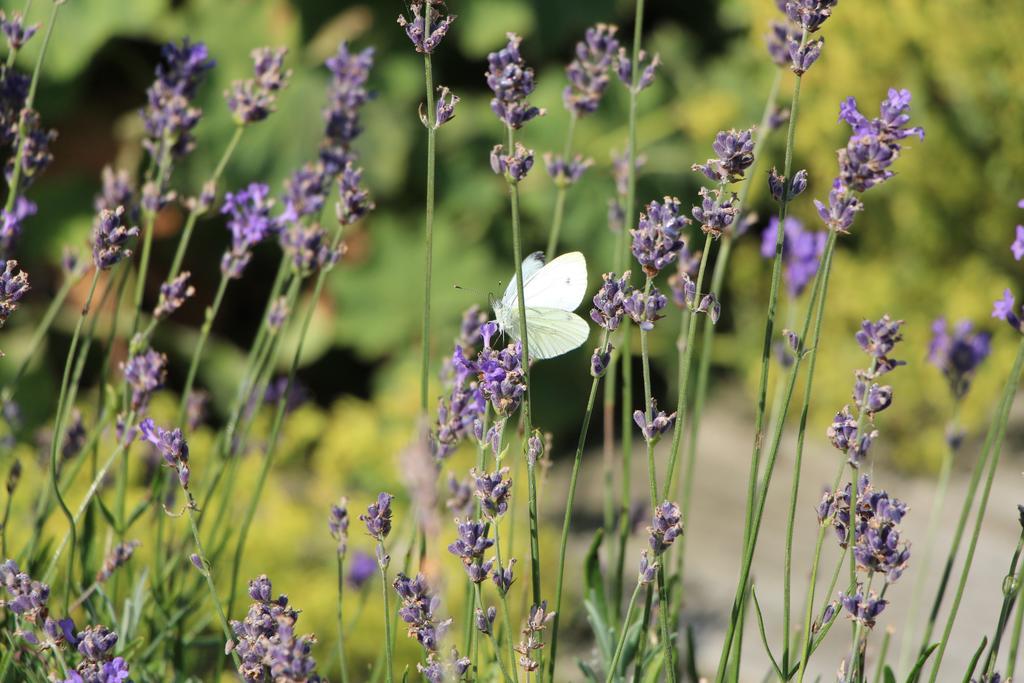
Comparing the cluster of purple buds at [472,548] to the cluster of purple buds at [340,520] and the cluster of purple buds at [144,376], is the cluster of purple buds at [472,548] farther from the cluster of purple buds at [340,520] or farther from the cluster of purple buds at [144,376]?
the cluster of purple buds at [144,376]

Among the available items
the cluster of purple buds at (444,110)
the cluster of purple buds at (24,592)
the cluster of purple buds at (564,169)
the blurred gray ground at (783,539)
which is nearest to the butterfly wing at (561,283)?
the cluster of purple buds at (564,169)

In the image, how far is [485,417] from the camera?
118 centimetres

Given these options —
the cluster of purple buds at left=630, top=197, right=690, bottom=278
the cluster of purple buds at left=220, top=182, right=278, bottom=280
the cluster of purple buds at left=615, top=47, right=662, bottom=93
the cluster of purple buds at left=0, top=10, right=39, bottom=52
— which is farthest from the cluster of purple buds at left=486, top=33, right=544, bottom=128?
the cluster of purple buds at left=0, top=10, right=39, bottom=52

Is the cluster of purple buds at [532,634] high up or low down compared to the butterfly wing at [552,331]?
down

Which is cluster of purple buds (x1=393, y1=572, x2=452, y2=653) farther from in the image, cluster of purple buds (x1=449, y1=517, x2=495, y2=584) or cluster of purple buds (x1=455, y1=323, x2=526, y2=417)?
cluster of purple buds (x1=455, y1=323, x2=526, y2=417)

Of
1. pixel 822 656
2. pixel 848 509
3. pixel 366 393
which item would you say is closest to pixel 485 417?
pixel 848 509

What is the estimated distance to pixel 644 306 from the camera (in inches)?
42.5

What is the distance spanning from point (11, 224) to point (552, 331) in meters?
0.70

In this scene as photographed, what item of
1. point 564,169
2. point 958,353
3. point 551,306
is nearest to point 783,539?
point 958,353

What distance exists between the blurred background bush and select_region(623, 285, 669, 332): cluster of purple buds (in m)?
2.74

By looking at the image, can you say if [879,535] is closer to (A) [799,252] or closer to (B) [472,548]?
(B) [472,548]

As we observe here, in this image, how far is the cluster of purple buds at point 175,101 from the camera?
62.1 inches

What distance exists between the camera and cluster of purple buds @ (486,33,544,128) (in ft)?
3.61

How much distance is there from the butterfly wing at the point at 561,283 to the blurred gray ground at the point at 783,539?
1730mm
